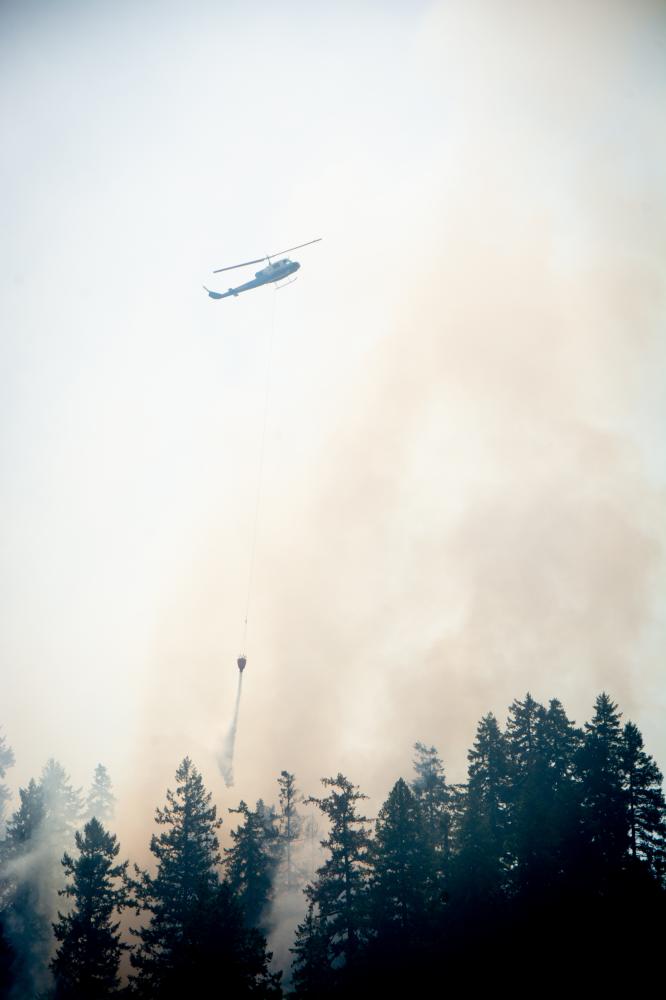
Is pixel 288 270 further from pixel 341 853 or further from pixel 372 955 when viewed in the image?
pixel 372 955

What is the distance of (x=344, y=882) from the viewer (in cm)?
3269

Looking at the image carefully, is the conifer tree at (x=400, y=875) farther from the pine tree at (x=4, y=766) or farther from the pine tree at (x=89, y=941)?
the pine tree at (x=4, y=766)

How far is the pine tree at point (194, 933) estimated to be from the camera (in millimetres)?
24219

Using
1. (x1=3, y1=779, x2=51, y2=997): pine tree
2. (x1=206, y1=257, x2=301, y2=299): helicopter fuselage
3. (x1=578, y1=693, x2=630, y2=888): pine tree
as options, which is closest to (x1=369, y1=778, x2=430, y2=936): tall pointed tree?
(x1=578, y1=693, x2=630, y2=888): pine tree

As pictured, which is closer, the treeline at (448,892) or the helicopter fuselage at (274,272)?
the treeline at (448,892)

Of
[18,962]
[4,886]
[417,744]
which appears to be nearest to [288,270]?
[417,744]

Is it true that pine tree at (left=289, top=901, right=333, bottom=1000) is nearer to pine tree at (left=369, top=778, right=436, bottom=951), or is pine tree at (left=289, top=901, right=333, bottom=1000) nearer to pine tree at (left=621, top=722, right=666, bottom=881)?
pine tree at (left=369, top=778, right=436, bottom=951)

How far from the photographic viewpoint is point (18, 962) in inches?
2020

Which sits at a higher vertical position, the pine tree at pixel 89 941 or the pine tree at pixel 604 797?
the pine tree at pixel 604 797

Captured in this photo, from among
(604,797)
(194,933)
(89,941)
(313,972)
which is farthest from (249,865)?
(604,797)

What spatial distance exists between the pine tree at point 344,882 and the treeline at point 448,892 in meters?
0.10

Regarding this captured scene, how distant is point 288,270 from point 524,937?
6794cm

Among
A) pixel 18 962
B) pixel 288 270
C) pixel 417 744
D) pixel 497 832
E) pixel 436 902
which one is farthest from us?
pixel 288 270

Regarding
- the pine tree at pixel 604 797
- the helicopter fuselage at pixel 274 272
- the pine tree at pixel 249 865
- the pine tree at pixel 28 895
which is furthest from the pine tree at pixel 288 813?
the helicopter fuselage at pixel 274 272
